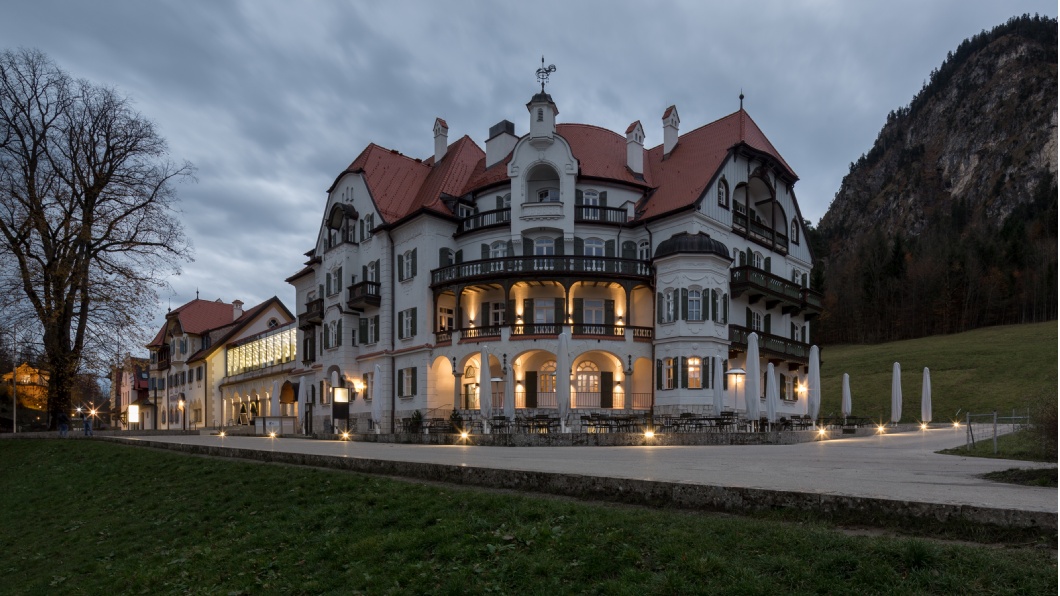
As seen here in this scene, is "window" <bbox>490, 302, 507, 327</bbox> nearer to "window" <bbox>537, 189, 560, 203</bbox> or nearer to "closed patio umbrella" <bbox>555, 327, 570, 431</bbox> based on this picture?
"window" <bbox>537, 189, 560, 203</bbox>

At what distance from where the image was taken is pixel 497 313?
43500 millimetres

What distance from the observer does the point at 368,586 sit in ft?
27.3

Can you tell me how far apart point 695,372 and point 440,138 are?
2422 cm

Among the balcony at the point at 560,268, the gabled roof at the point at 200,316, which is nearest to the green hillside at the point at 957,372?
the balcony at the point at 560,268

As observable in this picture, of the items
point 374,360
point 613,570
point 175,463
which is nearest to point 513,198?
point 374,360

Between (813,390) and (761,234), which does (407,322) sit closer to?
(761,234)

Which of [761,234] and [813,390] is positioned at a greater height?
[761,234]

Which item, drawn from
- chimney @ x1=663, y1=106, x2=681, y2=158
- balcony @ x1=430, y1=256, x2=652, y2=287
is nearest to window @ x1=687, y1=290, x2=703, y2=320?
balcony @ x1=430, y1=256, x2=652, y2=287

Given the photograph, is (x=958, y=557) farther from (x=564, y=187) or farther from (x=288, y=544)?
(x=564, y=187)

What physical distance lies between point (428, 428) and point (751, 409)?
14.6 metres

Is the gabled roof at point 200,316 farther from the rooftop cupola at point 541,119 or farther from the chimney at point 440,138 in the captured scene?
the rooftop cupola at point 541,119

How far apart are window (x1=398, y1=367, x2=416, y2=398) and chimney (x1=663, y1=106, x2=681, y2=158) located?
2012 centimetres

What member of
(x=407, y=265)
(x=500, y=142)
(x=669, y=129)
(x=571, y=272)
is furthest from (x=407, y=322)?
(x=669, y=129)

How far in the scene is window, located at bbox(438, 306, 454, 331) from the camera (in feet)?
145
